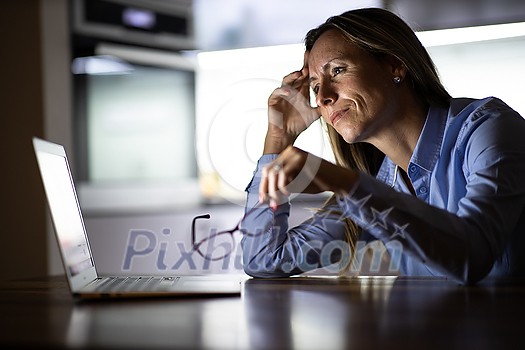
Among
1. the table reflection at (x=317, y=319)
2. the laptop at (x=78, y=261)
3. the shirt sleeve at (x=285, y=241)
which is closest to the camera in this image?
the table reflection at (x=317, y=319)

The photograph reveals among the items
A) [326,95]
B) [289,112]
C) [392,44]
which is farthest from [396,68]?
[289,112]

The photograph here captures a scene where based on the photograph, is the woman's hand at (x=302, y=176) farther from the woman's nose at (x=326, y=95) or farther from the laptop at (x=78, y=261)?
the woman's nose at (x=326, y=95)

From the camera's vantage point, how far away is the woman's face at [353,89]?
1.62m

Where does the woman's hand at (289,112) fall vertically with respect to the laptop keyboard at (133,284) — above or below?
above

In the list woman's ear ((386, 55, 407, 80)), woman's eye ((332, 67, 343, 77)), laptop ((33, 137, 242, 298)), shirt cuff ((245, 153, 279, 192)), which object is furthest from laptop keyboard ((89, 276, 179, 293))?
woman's ear ((386, 55, 407, 80))

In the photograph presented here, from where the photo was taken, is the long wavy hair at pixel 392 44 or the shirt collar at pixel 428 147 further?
the long wavy hair at pixel 392 44

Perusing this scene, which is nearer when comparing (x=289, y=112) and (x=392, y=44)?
(x=392, y=44)

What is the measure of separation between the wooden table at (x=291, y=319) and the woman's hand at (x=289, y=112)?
1.86 feet

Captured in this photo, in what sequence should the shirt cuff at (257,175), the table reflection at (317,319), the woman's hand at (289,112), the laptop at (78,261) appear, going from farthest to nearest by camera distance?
the woman's hand at (289,112) → the shirt cuff at (257,175) → the laptop at (78,261) → the table reflection at (317,319)

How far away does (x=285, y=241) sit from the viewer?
155cm

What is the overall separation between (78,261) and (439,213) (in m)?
0.61

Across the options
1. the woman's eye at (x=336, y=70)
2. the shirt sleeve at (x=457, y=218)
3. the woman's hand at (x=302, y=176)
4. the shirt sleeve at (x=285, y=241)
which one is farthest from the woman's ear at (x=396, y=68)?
the woman's hand at (x=302, y=176)

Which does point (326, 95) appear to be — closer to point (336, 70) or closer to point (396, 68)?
point (336, 70)

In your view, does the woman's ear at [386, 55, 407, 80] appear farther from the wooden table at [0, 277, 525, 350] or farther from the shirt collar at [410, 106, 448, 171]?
the wooden table at [0, 277, 525, 350]
